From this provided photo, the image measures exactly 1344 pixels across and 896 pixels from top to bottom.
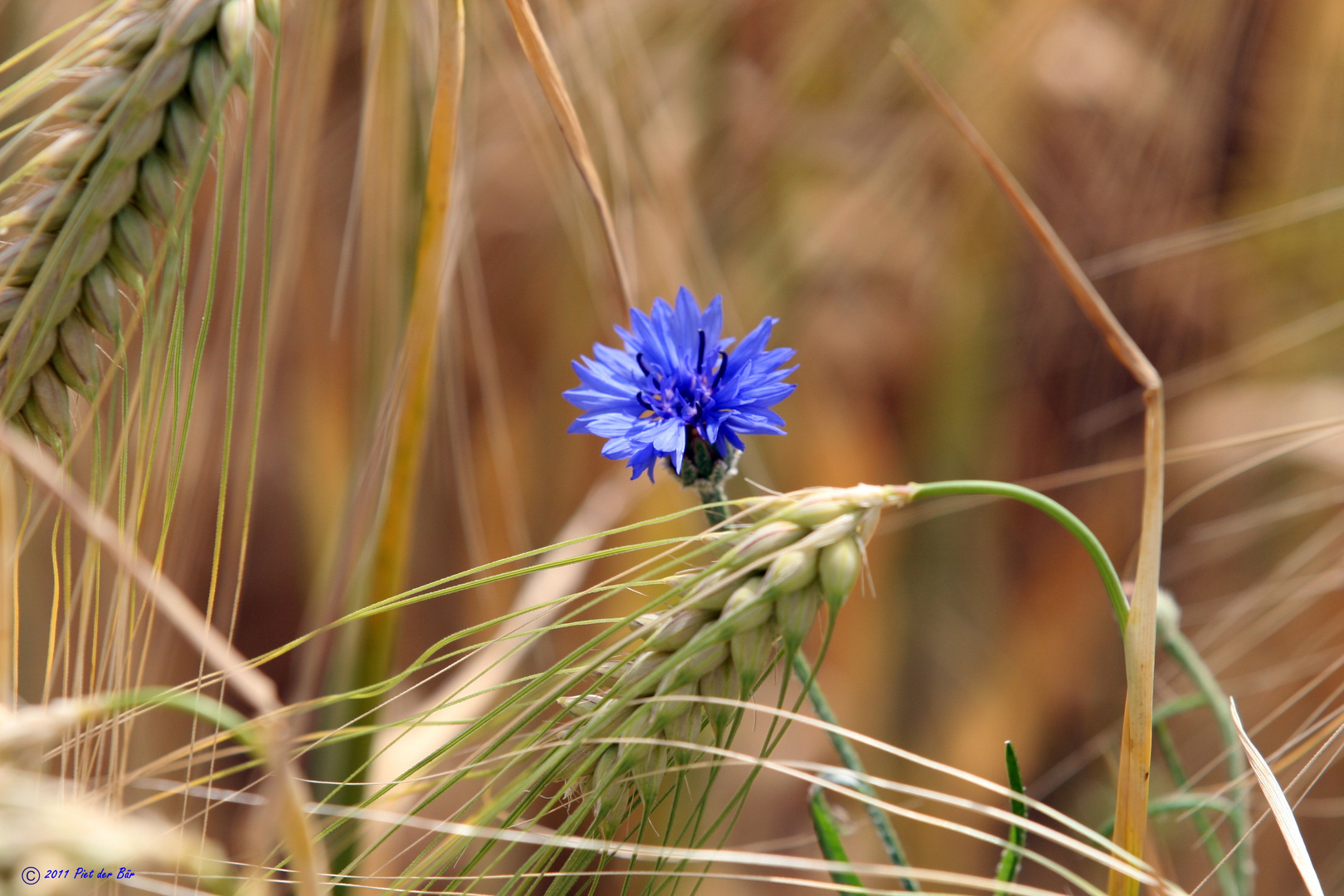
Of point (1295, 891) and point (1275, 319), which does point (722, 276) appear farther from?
point (1295, 891)

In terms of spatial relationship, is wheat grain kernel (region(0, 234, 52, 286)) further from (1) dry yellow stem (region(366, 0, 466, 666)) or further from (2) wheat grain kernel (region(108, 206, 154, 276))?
(1) dry yellow stem (region(366, 0, 466, 666))

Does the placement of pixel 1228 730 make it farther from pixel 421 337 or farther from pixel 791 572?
pixel 421 337

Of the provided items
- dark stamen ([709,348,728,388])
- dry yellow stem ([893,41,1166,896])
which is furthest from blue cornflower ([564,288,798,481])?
dry yellow stem ([893,41,1166,896])

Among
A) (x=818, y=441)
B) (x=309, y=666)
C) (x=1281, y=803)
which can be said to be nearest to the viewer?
(x=1281, y=803)

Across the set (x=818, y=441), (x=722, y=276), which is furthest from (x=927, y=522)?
(x=722, y=276)

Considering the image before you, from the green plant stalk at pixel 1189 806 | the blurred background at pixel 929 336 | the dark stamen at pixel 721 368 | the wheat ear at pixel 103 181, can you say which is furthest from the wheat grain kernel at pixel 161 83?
the green plant stalk at pixel 1189 806

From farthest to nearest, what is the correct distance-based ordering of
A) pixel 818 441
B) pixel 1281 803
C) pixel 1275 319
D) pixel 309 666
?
pixel 818 441 < pixel 1275 319 < pixel 309 666 < pixel 1281 803
